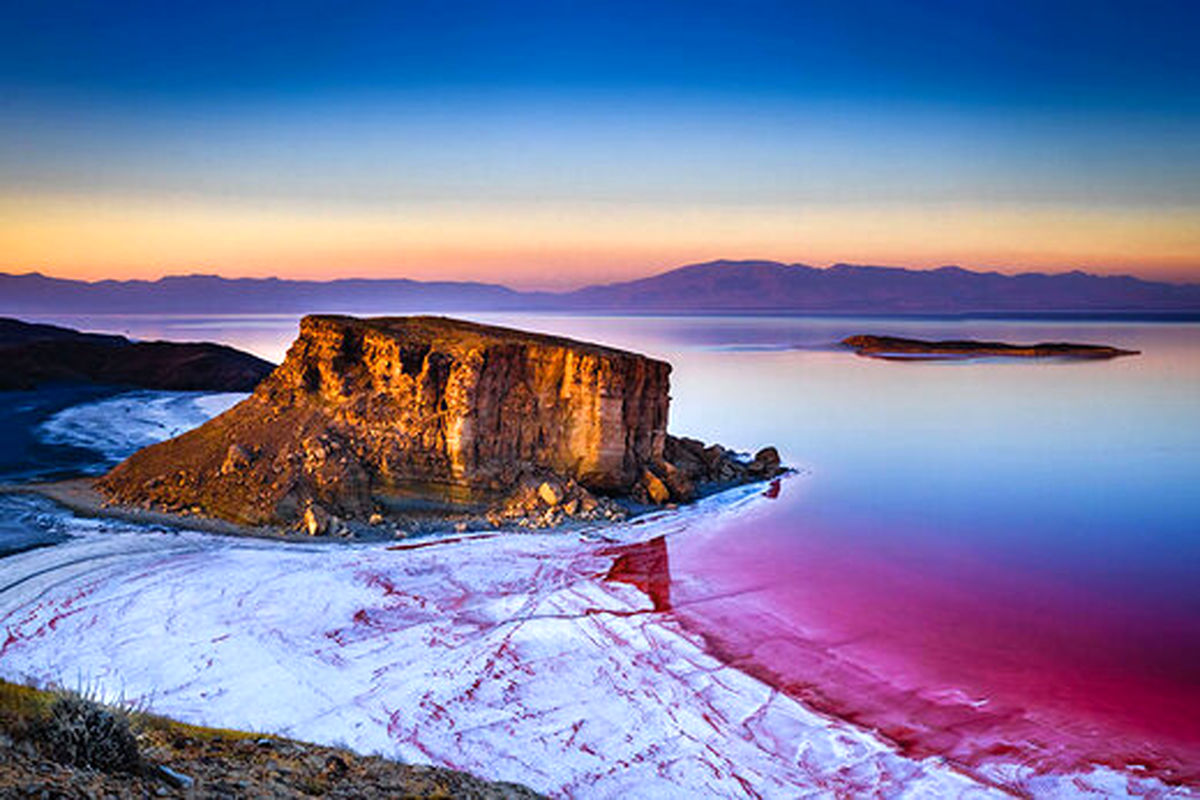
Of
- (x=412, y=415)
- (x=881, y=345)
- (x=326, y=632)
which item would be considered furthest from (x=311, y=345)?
(x=881, y=345)

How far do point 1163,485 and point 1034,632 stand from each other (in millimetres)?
13672

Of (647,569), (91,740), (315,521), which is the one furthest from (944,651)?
(315,521)

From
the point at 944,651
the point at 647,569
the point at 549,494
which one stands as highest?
the point at 549,494

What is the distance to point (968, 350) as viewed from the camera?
250 feet

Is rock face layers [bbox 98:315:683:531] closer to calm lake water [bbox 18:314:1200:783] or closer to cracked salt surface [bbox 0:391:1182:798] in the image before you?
cracked salt surface [bbox 0:391:1182:798]

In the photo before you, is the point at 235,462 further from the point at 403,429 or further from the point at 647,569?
the point at 647,569

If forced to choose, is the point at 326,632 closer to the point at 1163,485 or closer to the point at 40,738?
the point at 40,738

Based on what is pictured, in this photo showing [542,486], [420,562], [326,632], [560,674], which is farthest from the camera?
[542,486]

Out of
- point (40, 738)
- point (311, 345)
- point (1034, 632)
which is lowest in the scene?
point (1034, 632)

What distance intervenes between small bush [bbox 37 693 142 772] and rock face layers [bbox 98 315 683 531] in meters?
12.1

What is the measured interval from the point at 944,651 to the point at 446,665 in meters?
6.95

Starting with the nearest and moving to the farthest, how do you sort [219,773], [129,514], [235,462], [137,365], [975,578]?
[219,773]
[975,578]
[129,514]
[235,462]
[137,365]

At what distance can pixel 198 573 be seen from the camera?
1505 cm

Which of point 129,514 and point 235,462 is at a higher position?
point 235,462
